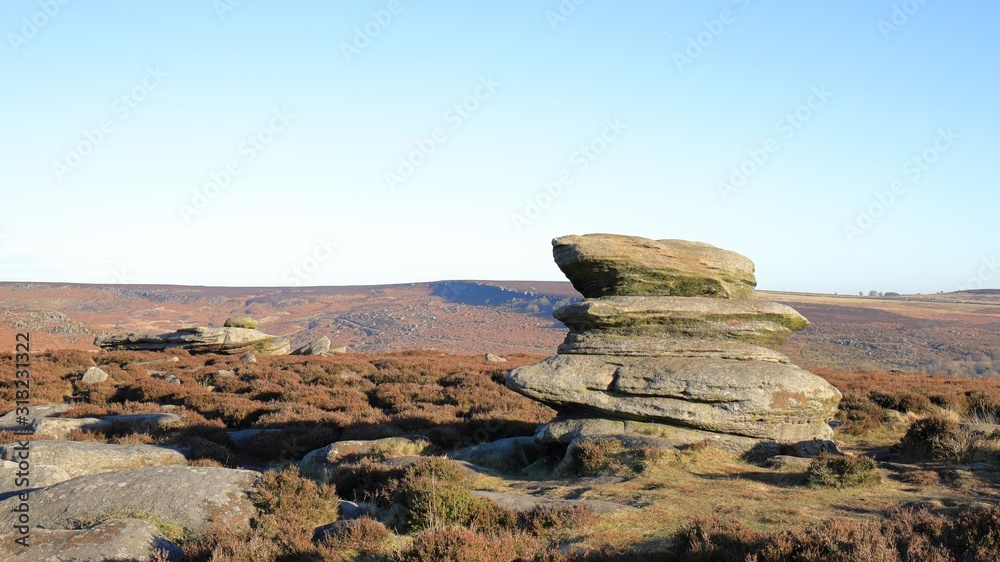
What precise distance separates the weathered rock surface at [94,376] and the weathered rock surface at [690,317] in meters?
22.2

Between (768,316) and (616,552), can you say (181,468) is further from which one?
(768,316)

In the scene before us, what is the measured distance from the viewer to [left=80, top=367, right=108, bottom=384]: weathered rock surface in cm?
2724

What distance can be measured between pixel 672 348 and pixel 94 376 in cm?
2458

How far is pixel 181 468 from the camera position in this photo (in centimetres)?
1114

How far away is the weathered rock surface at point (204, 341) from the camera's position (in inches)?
1479

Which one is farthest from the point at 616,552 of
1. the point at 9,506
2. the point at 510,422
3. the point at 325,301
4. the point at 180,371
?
the point at 325,301

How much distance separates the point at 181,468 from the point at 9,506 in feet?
7.82

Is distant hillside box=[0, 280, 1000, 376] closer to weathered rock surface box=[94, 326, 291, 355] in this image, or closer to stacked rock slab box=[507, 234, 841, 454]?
weathered rock surface box=[94, 326, 291, 355]

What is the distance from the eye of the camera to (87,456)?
13445 millimetres

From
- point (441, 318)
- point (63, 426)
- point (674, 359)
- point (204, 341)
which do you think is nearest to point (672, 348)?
point (674, 359)

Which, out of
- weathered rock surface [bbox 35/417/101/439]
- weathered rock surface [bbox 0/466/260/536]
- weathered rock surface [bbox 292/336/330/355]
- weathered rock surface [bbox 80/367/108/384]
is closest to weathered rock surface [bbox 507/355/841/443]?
weathered rock surface [bbox 0/466/260/536]

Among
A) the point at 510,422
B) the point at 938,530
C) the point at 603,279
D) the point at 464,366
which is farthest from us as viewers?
the point at 464,366

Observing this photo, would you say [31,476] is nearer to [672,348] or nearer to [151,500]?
[151,500]

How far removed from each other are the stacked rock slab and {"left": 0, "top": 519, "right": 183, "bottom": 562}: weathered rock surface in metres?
8.93
